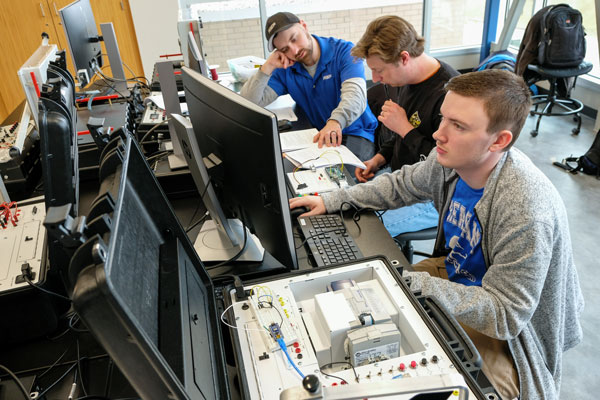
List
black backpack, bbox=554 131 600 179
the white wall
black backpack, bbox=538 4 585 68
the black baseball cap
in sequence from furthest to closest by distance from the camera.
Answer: the white wall → black backpack, bbox=538 4 585 68 → black backpack, bbox=554 131 600 179 → the black baseball cap

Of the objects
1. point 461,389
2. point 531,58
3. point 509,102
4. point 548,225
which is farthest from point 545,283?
point 531,58

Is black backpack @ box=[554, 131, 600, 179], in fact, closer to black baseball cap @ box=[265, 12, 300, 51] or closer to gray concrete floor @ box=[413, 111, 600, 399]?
gray concrete floor @ box=[413, 111, 600, 399]

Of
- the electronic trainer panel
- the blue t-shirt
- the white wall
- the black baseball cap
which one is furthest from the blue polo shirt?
the white wall

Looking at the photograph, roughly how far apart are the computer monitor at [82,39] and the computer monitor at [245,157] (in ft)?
4.62

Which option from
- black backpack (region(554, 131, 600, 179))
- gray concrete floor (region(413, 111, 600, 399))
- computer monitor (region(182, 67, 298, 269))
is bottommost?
gray concrete floor (region(413, 111, 600, 399))

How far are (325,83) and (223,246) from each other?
1.44 metres

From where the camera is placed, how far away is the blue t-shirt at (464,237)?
1.30 metres

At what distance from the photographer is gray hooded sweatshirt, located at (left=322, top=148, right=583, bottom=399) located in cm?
109

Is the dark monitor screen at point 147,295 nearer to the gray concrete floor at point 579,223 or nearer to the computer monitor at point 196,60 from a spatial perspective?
the computer monitor at point 196,60

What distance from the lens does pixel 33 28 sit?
167 inches

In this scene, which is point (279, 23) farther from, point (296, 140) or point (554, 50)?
point (554, 50)

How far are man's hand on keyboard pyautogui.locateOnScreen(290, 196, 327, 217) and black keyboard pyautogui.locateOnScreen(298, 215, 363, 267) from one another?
1.0 inches

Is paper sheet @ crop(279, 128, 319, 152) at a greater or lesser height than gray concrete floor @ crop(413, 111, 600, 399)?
greater

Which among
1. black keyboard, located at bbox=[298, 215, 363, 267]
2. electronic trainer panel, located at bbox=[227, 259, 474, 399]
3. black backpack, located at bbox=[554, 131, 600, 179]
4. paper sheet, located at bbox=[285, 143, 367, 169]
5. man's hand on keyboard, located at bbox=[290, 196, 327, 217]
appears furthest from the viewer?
black backpack, located at bbox=[554, 131, 600, 179]
